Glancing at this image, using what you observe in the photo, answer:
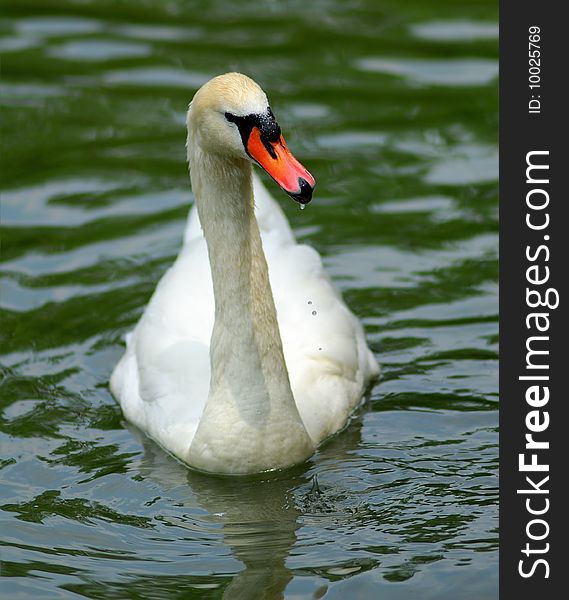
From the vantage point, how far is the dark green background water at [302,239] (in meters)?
7.55

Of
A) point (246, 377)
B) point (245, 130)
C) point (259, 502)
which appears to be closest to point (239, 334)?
point (246, 377)

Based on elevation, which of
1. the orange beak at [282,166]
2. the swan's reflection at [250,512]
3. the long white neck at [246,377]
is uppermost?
the orange beak at [282,166]

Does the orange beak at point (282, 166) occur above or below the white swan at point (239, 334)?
above

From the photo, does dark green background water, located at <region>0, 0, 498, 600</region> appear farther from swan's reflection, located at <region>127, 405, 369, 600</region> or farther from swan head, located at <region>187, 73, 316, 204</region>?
swan head, located at <region>187, 73, 316, 204</region>

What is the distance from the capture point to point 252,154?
751 centimetres

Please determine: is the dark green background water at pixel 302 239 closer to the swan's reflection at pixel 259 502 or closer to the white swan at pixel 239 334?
the swan's reflection at pixel 259 502

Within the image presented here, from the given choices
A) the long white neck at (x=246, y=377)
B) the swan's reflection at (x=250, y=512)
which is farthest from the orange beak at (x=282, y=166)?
the swan's reflection at (x=250, y=512)

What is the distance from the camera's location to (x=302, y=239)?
11.7 m

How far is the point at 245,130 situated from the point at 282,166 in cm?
35

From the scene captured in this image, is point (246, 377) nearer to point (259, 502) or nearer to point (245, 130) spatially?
point (259, 502)

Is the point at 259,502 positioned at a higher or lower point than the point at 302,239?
lower

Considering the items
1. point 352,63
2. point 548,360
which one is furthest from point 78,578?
point 352,63

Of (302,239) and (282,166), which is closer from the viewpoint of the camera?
(282,166)

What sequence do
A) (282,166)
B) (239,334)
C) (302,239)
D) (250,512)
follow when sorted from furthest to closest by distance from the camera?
(302,239) → (239,334) → (250,512) → (282,166)
